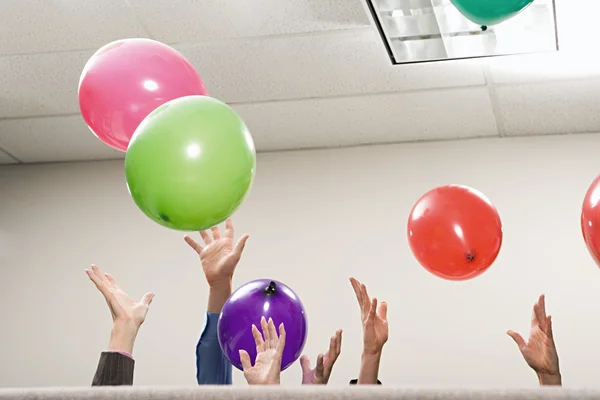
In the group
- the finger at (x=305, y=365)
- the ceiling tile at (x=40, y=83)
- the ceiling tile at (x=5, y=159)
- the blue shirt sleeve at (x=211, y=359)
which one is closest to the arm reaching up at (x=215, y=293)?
the blue shirt sleeve at (x=211, y=359)

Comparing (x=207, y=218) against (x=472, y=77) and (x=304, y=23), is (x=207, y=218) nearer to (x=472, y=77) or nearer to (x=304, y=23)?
(x=304, y=23)

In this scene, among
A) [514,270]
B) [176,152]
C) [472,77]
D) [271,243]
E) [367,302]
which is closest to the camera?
[176,152]

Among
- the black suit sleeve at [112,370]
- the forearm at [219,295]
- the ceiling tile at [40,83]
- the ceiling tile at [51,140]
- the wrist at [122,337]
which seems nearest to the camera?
the black suit sleeve at [112,370]

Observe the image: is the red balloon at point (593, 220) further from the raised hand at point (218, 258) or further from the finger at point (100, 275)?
the finger at point (100, 275)

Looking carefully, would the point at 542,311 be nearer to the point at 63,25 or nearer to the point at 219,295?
the point at 219,295

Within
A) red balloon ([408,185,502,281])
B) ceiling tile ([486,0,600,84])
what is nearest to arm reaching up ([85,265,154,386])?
red balloon ([408,185,502,281])

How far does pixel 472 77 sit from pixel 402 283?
0.92 meters

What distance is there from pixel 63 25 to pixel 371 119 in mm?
1304

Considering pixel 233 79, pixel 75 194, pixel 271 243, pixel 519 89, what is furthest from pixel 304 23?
pixel 75 194

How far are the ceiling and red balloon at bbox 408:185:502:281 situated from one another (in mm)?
709

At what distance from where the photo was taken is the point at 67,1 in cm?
255

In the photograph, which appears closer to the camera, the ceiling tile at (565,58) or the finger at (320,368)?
the finger at (320,368)

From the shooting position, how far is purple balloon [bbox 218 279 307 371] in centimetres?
202

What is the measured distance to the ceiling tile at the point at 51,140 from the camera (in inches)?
135
